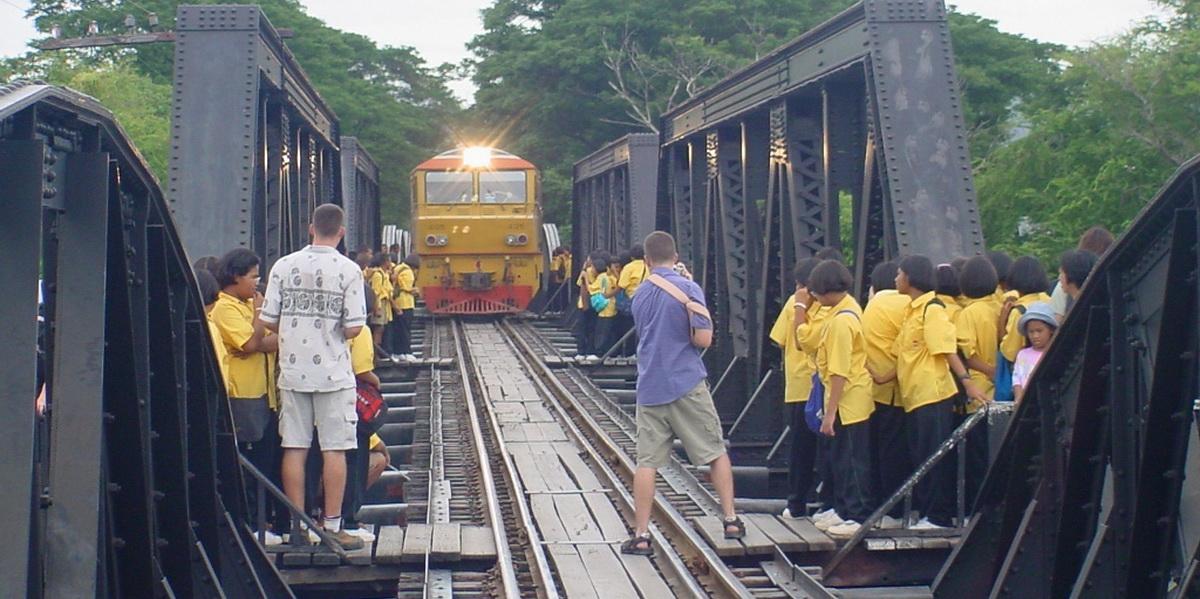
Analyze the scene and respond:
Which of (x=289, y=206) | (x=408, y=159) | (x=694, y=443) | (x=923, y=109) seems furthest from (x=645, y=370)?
(x=408, y=159)

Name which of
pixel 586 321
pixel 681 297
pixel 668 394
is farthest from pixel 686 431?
pixel 586 321

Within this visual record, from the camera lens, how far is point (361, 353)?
8.51 meters

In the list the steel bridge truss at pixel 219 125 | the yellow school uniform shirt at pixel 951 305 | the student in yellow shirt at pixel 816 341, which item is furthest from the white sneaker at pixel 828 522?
the steel bridge truss at pixel 219 125

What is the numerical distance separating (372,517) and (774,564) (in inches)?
135

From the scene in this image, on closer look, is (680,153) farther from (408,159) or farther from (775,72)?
(408,159)

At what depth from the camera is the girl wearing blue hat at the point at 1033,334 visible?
7.30 metres

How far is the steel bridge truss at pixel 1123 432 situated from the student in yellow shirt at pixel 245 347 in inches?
147

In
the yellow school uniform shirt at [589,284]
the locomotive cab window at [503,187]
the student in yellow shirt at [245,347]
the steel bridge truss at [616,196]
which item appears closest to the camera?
the student in yellow shirt at [245,347]

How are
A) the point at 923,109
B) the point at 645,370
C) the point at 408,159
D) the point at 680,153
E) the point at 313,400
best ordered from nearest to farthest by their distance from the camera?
the point at 313,400 < the point at 645,370 < the point at 923,109 < the point at 680,153 < the point at 408,159

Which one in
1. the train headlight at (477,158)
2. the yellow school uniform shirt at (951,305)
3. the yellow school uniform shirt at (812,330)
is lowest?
the yellow school uniform shirt at (812,330)

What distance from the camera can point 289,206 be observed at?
13570 millimetres

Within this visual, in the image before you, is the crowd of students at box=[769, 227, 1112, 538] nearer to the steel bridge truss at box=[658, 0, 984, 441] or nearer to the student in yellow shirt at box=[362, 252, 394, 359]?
the steel bridge truss at box=[658, 0, 984, 441]

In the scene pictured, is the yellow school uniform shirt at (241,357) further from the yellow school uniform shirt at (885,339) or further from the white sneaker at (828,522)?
the yellow school uniform shirt at (885,339)

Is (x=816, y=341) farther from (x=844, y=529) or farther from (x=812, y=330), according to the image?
(x=844, y=529)
